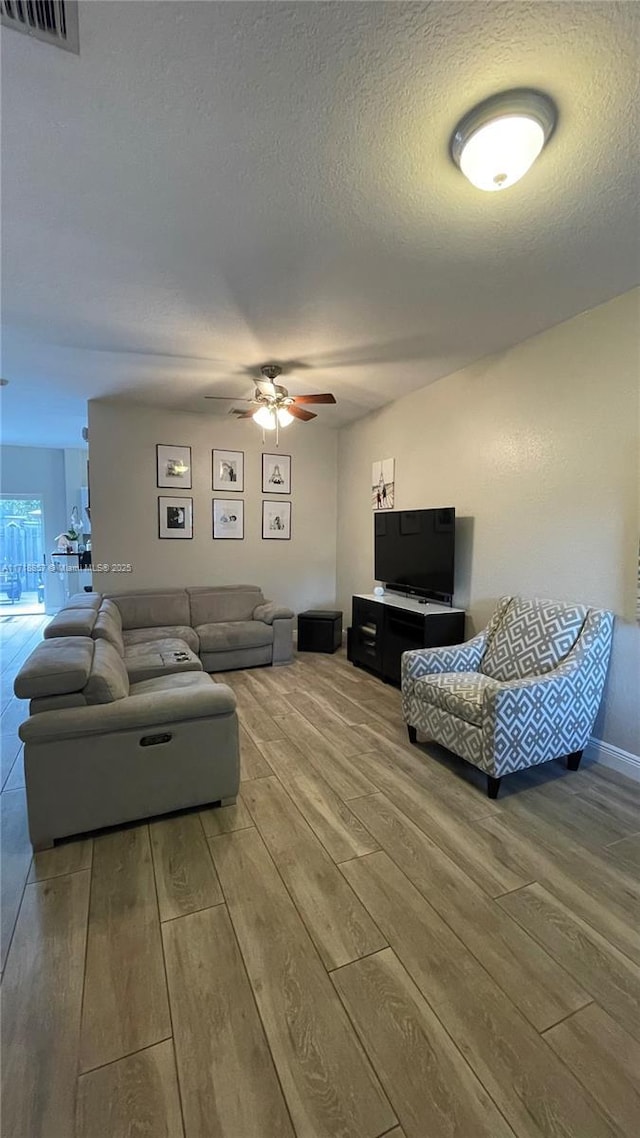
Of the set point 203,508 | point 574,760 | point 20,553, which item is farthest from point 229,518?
point 20,553

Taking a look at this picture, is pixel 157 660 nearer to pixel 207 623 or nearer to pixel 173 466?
pixel 207 623

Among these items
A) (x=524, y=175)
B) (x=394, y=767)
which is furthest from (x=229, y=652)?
(x=524, y=175)

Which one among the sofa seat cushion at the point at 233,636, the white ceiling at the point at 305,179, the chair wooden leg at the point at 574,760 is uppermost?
the white ceiling at the point at 305,179

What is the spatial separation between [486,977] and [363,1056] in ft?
1.52

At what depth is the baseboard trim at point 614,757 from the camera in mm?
2525

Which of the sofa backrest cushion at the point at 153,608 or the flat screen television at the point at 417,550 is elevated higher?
the flat screen television at the point at 417,550

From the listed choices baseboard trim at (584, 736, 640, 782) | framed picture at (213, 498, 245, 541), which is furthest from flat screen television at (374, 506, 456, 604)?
framed picture at (213, 498, 245, 541)

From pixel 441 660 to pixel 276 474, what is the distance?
3.41 m

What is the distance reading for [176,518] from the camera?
16.6 feet

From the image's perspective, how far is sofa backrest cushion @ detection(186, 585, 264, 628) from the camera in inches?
190

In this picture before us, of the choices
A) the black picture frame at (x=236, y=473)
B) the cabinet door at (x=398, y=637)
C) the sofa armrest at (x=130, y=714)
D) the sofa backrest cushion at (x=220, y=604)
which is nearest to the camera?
the sofa armrest at (x=130, y=714)

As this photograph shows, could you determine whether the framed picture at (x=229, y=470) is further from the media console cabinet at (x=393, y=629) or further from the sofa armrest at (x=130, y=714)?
the sofa armrest at (x=130, y=714)

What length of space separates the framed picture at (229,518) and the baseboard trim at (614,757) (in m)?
4.07

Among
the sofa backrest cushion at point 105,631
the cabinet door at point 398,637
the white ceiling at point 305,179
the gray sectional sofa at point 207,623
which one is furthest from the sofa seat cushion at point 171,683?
the white ceiling at point 305,179
